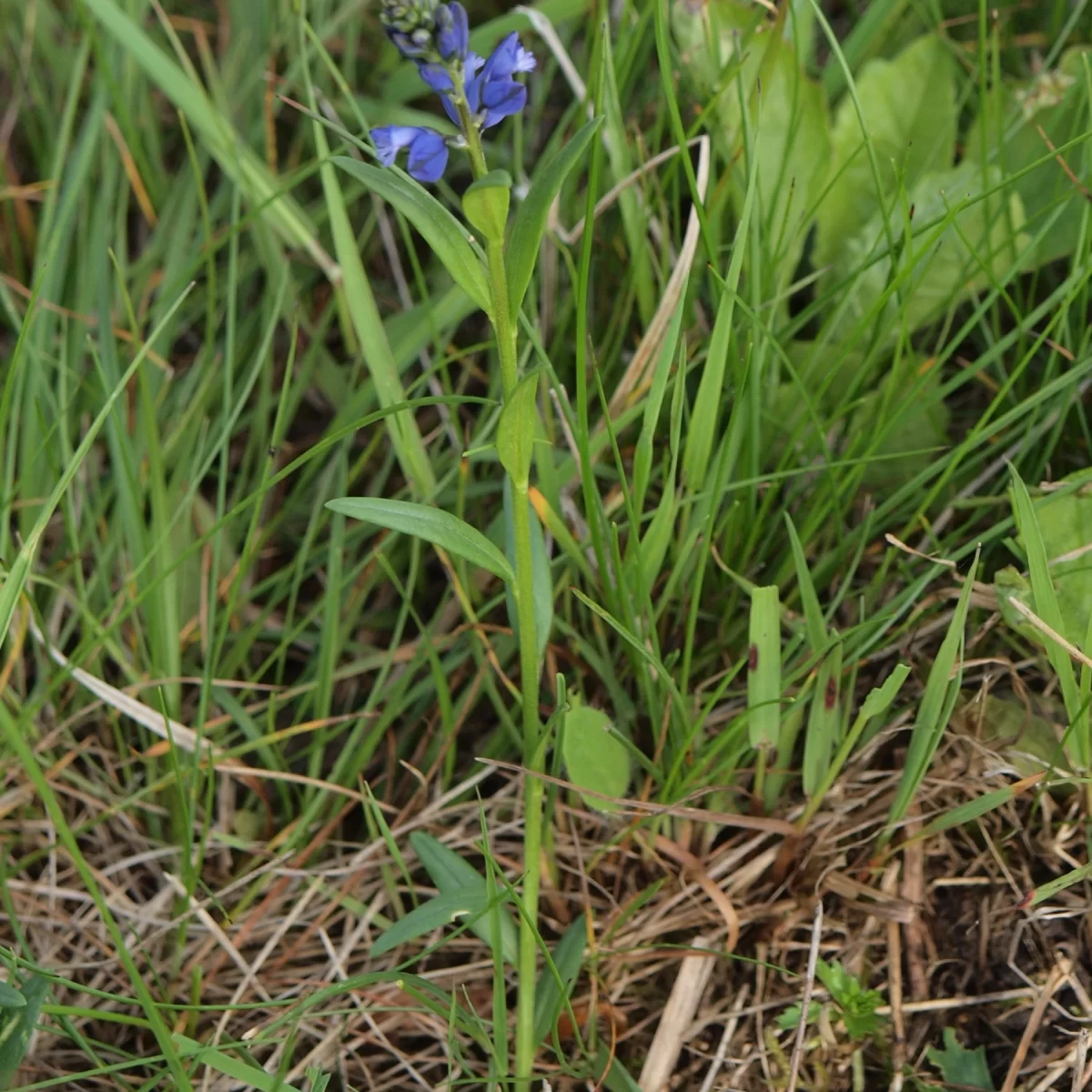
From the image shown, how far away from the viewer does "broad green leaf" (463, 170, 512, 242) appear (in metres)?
0.80

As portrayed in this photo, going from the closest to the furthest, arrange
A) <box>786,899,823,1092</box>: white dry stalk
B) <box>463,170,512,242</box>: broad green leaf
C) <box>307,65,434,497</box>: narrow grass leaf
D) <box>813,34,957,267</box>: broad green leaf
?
1. <box>463,170,512,242</box>: broad green leaf
2. <box>786,899,823,1092</box>: white dry stalk
3. <box>307,65,434,497</box>: narrow grass leaf
4. <box>813,34,957,267</box>: broad green leaf

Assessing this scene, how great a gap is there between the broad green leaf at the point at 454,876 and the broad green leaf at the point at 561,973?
48 mm

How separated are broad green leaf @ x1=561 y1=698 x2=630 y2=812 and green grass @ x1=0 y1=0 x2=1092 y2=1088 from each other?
16 millimetres

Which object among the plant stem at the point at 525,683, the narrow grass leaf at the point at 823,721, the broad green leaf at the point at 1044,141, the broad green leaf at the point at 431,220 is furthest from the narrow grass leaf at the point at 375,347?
the broad green leaf at the point at 1044,141

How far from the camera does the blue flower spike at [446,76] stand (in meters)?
0.81

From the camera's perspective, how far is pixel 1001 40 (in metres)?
1.70

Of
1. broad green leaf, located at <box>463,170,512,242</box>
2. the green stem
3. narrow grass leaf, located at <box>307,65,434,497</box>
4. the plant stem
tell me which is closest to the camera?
broad green leaf, located at <box>463,170,512,242</box>

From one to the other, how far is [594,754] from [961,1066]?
0.52 metres

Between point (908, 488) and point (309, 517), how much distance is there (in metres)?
0.88

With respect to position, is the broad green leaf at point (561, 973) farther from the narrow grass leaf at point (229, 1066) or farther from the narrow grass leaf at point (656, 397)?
the narrow grass leaf at point (656, 397)

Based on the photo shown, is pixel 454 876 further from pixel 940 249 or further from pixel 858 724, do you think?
pixel 940 249

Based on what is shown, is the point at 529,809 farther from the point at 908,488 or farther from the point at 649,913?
the point at 908,488

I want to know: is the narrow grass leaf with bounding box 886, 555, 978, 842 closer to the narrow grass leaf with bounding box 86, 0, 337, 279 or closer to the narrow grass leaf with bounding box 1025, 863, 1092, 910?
the narrow grass leaf with bounding box 1025, 863, 1092, 910

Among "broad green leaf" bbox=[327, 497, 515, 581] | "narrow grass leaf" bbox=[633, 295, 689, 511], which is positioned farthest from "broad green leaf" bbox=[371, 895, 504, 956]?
"narrow grass leaf" bbox=[633, 295, 689, 511]
